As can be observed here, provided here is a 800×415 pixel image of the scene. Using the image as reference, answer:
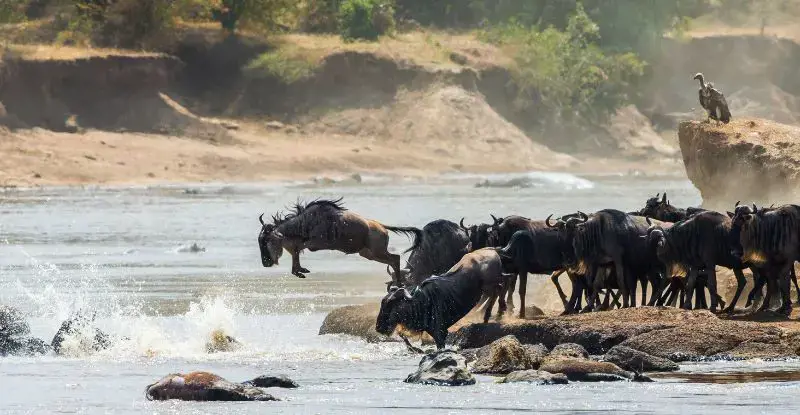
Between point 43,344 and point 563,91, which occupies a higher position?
point 563,91

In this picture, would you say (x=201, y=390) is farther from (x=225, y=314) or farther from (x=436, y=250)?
(x=436, y=250)

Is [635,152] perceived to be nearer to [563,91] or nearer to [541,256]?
[563,91]

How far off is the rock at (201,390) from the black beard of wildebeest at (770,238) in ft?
19.2

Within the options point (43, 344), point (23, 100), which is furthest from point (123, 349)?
point (23, 100)

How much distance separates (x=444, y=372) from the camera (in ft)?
54.7

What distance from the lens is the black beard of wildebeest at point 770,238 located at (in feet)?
62.7

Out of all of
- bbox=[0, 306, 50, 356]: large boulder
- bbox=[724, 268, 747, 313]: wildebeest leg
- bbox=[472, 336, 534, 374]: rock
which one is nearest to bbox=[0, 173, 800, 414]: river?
bbox=[0, 306, 50, 356]: large boulder

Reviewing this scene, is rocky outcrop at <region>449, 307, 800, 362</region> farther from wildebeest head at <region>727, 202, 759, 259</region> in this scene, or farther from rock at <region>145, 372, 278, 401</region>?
rock at <region>145, 372, 278, 401</region>

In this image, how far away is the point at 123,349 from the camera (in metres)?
19.9

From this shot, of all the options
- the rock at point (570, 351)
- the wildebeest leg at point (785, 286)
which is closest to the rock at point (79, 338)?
the rock at point (570, 351)

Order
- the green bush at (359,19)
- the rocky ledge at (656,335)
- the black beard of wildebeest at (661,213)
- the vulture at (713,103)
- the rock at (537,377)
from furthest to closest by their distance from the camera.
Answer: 1. the green bush at (359,19)
2. the vulture at (713,103)
3. the black beard of wildebeest at (661,213)
4. the rocky ledge at (656,335)
5. the rock at (537,377)

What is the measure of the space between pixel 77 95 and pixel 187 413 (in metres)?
55.2

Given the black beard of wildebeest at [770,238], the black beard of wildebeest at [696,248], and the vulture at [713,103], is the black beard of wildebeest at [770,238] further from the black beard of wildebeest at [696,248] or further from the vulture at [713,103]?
the vulture at [713,103]

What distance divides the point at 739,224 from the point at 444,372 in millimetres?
4135
